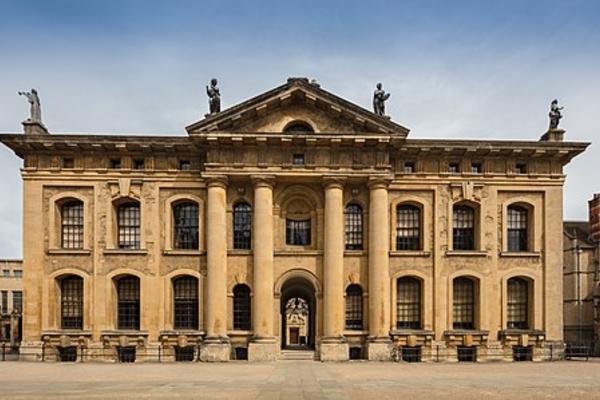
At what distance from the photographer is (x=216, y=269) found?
114 feet

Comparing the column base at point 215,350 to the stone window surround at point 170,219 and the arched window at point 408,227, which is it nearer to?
the stone window surround at point 170,219

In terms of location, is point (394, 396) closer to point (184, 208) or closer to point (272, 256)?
point (272, 256)

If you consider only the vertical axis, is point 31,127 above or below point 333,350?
above

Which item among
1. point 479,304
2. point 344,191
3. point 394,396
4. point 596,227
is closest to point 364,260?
point 344,191

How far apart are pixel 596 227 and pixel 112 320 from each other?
40.2 m

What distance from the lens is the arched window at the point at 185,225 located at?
3675 centimetres

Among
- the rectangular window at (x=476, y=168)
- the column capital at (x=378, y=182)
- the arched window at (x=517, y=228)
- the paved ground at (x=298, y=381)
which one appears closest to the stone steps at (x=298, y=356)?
the paved ground at (x=298, y=381)

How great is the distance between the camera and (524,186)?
36.9m

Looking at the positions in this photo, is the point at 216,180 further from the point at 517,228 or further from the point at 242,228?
the point at 517,228

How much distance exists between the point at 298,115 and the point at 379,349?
48.4ft

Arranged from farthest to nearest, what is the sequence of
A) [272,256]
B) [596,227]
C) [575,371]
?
[596,227]
[272,256]
[575,371]

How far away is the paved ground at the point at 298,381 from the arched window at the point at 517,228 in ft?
28.0

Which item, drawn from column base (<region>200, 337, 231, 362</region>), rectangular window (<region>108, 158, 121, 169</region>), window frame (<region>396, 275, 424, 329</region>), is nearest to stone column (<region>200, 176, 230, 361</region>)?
column base (<region>200, 337, 231, 362</region>)

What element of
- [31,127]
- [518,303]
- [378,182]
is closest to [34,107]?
[31,127]
